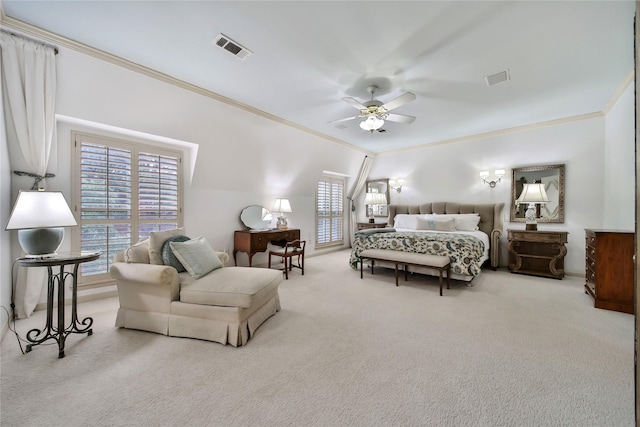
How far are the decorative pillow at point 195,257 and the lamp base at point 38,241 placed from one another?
88cm

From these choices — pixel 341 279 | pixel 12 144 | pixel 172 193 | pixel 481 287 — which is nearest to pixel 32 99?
pixel 12 144

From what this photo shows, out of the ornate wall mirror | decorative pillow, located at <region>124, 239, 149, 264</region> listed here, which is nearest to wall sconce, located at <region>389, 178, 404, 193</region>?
the ornate wall mirror

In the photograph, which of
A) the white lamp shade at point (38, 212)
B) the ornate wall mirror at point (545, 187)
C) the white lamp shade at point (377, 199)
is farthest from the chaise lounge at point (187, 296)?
the ornate wall mirror at point (545, 187)

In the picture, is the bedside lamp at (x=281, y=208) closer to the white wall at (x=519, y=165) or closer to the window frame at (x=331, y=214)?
the window frame at (x=331, y=214)

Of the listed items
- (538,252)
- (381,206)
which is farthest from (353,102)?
(538,252)

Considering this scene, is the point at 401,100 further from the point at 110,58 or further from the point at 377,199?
the point at 377,199

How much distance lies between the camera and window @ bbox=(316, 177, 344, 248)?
6609 mm

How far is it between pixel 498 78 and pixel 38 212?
495 cm

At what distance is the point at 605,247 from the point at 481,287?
1.47 m

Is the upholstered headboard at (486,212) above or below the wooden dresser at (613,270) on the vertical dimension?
above

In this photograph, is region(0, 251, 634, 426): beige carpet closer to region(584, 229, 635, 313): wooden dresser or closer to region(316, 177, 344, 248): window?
region(584, 229, 635, 313): wooden dresser

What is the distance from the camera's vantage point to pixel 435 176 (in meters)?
6.05

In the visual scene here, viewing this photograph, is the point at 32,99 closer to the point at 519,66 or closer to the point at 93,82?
the point at 93,82

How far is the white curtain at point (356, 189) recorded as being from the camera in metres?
7.14
